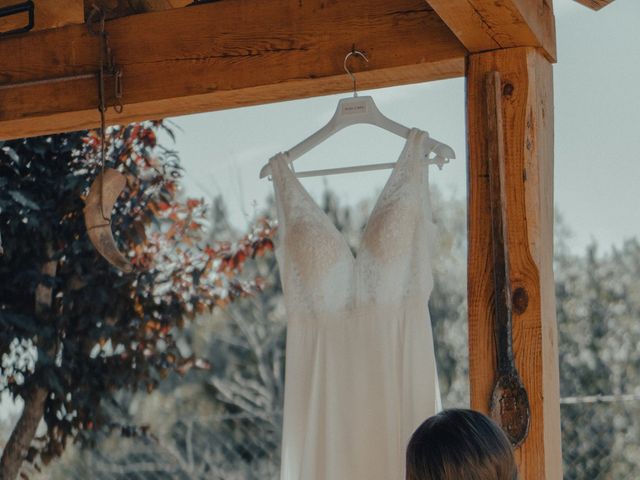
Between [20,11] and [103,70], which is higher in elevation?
[20,11]

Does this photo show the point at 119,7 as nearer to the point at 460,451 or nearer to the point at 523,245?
the point at 523,245

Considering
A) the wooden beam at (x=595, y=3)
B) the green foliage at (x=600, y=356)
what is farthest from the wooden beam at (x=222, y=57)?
the green foliage at (x=600, y=356)

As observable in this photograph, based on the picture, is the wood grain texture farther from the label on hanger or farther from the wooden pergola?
the label on hanger

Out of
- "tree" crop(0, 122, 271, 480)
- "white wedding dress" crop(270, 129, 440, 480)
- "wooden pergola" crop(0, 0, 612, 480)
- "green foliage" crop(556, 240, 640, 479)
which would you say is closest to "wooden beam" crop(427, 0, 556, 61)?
"wooden pergola" crop(0, 0, 612, 480)

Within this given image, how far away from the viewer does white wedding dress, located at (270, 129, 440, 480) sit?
217 centimetres

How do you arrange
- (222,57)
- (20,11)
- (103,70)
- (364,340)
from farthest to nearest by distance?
(20,11) → (103,70) → (222,57) → (364,340)

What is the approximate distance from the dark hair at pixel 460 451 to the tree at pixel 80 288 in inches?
104

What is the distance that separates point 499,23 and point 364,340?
73 centimetres

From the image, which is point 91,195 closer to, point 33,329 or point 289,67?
→ point 289,67

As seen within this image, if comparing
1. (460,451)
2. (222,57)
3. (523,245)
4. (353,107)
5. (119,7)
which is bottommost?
(460,451)

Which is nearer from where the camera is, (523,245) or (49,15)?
(523,245)

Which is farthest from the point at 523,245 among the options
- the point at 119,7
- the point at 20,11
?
the point at 20,11

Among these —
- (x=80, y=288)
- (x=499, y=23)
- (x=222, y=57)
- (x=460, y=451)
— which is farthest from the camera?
(x=80, y=288)

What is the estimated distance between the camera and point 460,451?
5.02ft
